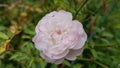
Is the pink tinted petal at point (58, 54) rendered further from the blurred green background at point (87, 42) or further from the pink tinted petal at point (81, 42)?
the blurred green background at point (87, 42)

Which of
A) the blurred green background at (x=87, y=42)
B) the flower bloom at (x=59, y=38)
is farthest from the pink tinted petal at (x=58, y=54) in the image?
the blurred green background at (x=87, y=42)

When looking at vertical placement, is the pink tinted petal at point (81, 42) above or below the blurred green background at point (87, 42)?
above

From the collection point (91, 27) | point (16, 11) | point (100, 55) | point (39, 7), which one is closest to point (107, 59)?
point (100, 55)

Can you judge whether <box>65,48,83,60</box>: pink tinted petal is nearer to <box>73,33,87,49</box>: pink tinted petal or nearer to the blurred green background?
<box>73,33,87,49</box>: pink tinted petal

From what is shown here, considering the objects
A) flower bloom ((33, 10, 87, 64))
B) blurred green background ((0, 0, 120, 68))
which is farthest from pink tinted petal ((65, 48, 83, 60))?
blurred green background ((0, 0, 120, 68))

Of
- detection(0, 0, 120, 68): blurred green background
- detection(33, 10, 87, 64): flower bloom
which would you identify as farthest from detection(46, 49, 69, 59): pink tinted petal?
detection(0, 0, 120, 68): blurred green background

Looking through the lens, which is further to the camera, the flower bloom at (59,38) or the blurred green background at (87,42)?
the blurred green background at (87,42)

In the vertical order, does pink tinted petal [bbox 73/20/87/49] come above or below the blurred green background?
above

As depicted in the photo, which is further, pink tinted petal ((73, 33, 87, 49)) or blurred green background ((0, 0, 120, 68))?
blurred green background ((0, 0, 120, 68))
